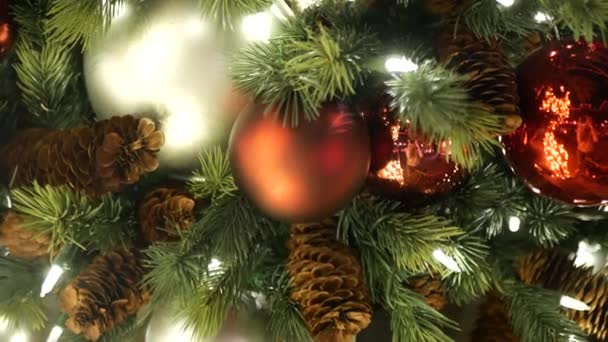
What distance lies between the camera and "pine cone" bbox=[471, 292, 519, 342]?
66cm

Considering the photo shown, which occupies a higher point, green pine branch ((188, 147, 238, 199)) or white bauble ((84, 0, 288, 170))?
white bauble ((84, 0, 288, 170))

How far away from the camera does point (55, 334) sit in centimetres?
61

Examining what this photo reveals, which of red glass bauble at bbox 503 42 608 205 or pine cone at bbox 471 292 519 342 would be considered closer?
red glass bauble at bbox 503 42 608 205

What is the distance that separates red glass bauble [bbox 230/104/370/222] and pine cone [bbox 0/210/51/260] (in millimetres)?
205

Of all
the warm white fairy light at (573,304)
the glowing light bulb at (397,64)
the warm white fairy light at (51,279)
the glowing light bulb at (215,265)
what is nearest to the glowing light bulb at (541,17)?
the glowing light bulb at (397,64)

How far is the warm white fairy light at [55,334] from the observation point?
0.61 meters

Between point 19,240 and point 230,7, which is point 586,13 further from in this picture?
point 19,240

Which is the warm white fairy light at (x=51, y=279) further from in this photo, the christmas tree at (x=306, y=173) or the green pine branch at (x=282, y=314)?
the green pine branch at (x=282, y=314)

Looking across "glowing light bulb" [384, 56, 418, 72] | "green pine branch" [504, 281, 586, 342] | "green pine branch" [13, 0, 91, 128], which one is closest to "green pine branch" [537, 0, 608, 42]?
"glowing light bulb" [384, 56, 418, 72]

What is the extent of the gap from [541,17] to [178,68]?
32 cm

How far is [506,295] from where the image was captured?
2.04ft

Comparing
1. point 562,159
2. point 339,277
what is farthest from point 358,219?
point 562,159

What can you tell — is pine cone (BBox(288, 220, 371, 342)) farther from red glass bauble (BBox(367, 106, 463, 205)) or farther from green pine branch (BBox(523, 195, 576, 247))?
green pine branch (BBox(523, 195, 576, 247))

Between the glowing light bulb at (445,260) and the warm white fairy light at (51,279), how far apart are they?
1.01 feet
